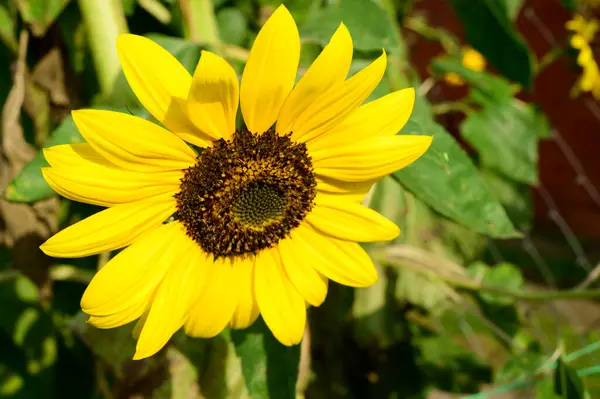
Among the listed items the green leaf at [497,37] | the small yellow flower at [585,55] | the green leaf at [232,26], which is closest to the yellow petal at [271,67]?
the green leaf at [232,26]

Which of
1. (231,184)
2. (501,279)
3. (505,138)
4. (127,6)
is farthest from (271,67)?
(505,138)

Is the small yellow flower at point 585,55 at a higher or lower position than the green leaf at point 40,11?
higher

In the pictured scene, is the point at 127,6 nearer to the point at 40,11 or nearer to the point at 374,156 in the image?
the point at 40,11

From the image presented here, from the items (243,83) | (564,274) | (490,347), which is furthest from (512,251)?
(243,83)

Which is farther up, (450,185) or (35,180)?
(450,185)

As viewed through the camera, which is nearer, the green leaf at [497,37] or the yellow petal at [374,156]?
the yellow petal at [374,156]

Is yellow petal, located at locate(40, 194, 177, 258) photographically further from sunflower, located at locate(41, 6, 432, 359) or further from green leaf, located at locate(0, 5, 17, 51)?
green leaf, located at locate(0, 5, 17, 51)

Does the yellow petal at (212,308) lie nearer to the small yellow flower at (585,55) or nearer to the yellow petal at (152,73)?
the yellow petal at (152,73)
